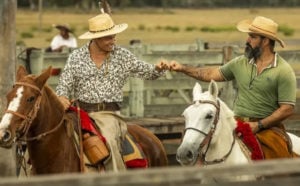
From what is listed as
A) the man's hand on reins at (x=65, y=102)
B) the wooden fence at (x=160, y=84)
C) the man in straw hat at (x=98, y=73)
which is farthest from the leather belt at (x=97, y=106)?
the wooden fence at (x=160, y=84)

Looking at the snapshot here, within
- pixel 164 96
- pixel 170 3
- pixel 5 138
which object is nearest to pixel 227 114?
pixel 5 138

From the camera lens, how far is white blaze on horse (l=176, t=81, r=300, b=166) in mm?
7289

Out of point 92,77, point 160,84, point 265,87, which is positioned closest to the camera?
point 265,87

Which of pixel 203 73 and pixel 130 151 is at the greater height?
pixel 203 73

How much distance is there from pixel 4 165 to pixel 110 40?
6.67 ft

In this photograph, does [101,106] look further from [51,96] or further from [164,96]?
[164,96]

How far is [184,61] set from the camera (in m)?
15.3

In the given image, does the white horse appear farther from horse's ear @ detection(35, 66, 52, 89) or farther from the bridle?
horse's ear @ detection(35, 66, 52, 89)

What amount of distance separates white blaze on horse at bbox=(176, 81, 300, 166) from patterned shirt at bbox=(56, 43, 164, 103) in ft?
2.93

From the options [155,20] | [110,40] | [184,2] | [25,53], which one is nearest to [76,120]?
[110,40]

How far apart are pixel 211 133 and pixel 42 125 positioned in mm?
1251

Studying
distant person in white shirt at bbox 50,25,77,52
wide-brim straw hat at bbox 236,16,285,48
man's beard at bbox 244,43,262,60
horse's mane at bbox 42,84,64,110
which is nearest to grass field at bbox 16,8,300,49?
distant person in white shirt at bbox 50,25,77,52

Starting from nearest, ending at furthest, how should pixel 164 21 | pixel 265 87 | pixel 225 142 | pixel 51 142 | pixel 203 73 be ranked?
pixel 51 142 → pixel 225 142 → pixel 265 87 → pixel 203 73 → pixel 164 21

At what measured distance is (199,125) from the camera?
24.1ft
